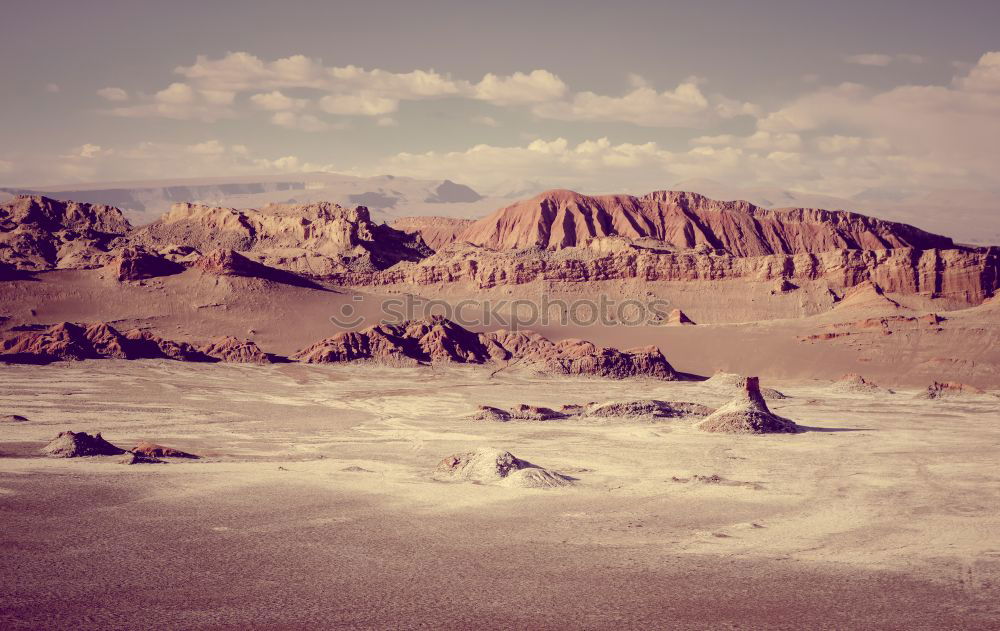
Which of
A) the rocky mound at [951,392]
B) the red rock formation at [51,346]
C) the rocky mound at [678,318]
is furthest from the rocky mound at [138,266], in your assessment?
the rocky mound at [951,392]

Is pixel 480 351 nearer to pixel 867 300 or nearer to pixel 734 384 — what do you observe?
pixel 734 384

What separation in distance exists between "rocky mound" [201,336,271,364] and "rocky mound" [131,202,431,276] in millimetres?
26202

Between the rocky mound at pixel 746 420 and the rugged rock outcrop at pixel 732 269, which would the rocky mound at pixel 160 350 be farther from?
the rocky mound at pixel 746 420

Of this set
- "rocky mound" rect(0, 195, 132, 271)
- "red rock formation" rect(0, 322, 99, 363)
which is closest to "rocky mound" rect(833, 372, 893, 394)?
"red rock formation" rect(0, 322, 99, 363)

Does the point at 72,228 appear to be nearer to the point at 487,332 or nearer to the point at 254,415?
the point at 487,332

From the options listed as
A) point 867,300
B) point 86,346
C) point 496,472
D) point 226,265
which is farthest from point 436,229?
point 496,472

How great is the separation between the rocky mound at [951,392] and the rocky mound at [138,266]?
47329 mm

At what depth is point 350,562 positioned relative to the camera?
12625 mm

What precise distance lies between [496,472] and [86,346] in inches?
1299

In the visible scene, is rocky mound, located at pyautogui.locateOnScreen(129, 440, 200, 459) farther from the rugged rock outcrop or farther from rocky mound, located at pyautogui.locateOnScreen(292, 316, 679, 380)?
the rugged rock outcrop

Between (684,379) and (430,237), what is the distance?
78540 millimetres

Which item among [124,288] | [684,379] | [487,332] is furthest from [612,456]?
[124,288]

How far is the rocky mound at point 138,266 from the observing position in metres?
57.0

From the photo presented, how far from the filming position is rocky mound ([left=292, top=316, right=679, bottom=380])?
1805 inches
